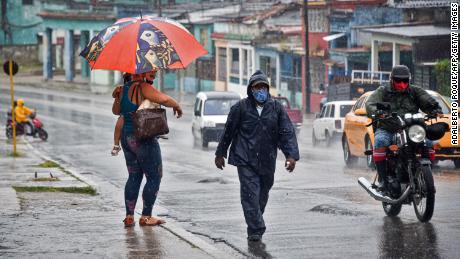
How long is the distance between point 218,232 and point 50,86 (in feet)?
229

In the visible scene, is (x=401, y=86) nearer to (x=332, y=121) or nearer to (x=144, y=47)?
(x=144, y=47)

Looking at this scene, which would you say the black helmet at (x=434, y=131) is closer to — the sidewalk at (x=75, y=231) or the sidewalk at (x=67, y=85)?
the sidewalk at (x=75, y=231)

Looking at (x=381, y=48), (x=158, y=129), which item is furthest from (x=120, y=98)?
(x=381, y=48)

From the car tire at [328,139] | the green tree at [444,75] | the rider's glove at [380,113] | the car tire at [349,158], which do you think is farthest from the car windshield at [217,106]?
the rider's glove at [380,113]

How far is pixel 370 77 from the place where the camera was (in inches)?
1831

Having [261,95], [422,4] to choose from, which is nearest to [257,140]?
[261,95]

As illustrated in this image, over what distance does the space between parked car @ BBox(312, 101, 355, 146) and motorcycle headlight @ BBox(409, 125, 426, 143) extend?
21.8 metres

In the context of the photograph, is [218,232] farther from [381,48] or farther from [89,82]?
[89,82]

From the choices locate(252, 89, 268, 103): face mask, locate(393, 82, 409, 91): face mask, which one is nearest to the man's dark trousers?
locate(252, 89, 268, 103): face mask

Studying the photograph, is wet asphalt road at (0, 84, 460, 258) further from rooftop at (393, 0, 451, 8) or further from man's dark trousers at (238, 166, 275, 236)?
rooftop at (393, 0, 451, 8)

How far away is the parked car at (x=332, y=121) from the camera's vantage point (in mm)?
34531

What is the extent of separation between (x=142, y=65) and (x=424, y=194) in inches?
129

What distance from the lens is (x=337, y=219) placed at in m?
13.1

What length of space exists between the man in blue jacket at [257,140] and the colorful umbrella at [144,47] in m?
1.12
